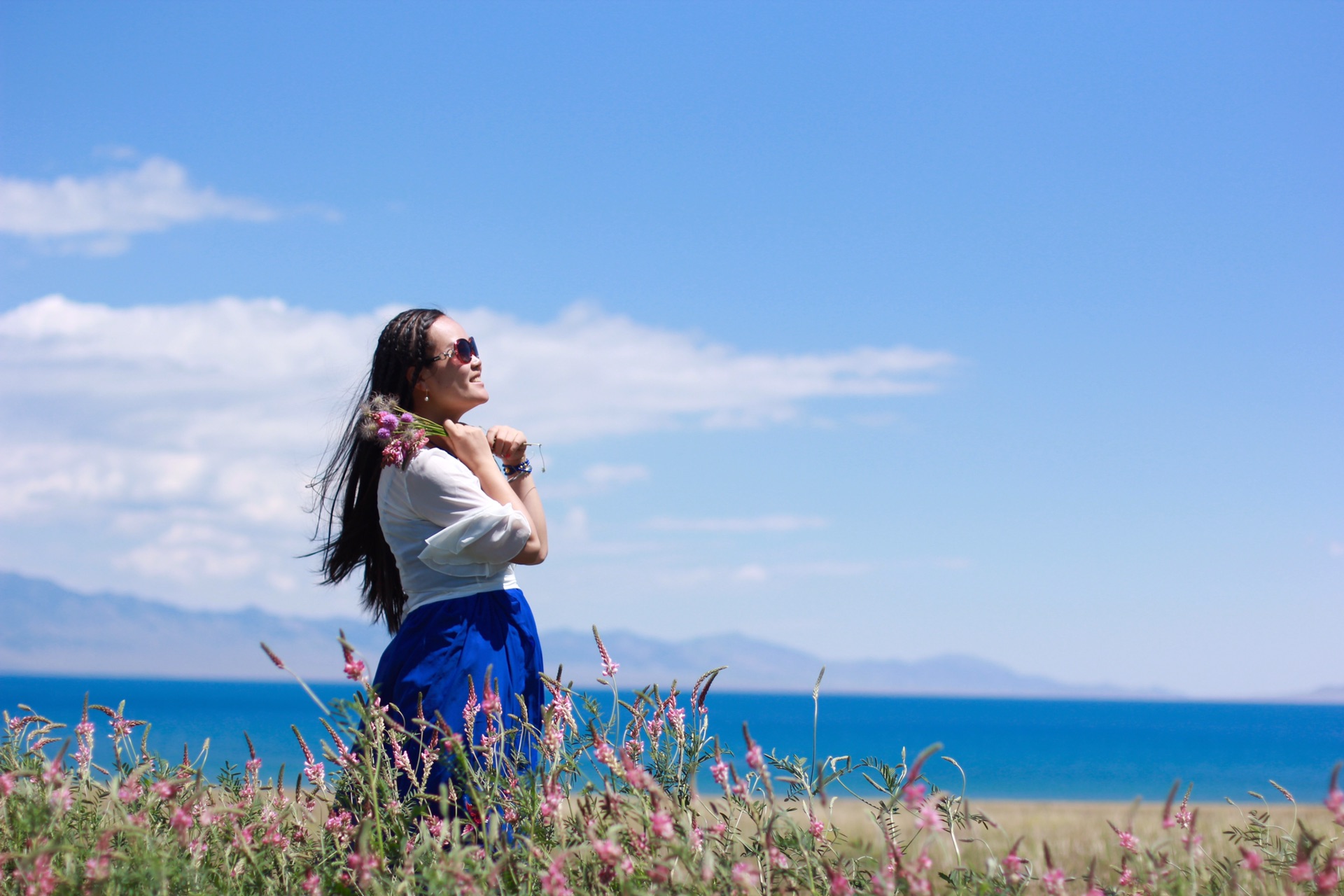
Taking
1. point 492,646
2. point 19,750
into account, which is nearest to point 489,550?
point 492,646

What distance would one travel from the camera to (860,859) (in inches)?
111

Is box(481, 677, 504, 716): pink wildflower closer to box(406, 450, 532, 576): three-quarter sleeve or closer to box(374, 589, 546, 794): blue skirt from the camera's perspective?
box(374, 589, 546, 794): blue skirt

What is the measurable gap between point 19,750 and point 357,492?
157 cm

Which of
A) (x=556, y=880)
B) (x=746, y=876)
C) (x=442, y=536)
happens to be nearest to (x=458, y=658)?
(x=442, y=536)

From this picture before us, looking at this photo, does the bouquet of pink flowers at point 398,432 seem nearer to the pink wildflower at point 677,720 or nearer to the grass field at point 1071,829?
the pink wildflower at point 677,720

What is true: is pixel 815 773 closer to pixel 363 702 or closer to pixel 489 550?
pixel 363 702

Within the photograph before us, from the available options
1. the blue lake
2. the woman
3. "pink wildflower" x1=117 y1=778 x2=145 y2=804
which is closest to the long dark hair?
the woman

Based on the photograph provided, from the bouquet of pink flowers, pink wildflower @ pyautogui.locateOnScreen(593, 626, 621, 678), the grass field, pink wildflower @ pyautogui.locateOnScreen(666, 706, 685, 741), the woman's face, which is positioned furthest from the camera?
the grass field

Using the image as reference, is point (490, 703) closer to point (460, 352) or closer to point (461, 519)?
point (461, 519)

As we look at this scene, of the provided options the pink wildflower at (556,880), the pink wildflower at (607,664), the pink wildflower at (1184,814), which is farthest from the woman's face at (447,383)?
the pink wildflower at (1184,814)

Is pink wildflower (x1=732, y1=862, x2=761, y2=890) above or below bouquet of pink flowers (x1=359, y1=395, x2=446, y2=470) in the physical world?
below

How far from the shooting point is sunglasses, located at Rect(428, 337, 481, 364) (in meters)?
4.41

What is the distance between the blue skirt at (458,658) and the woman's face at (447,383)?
2.91 ft

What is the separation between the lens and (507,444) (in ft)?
14.2
